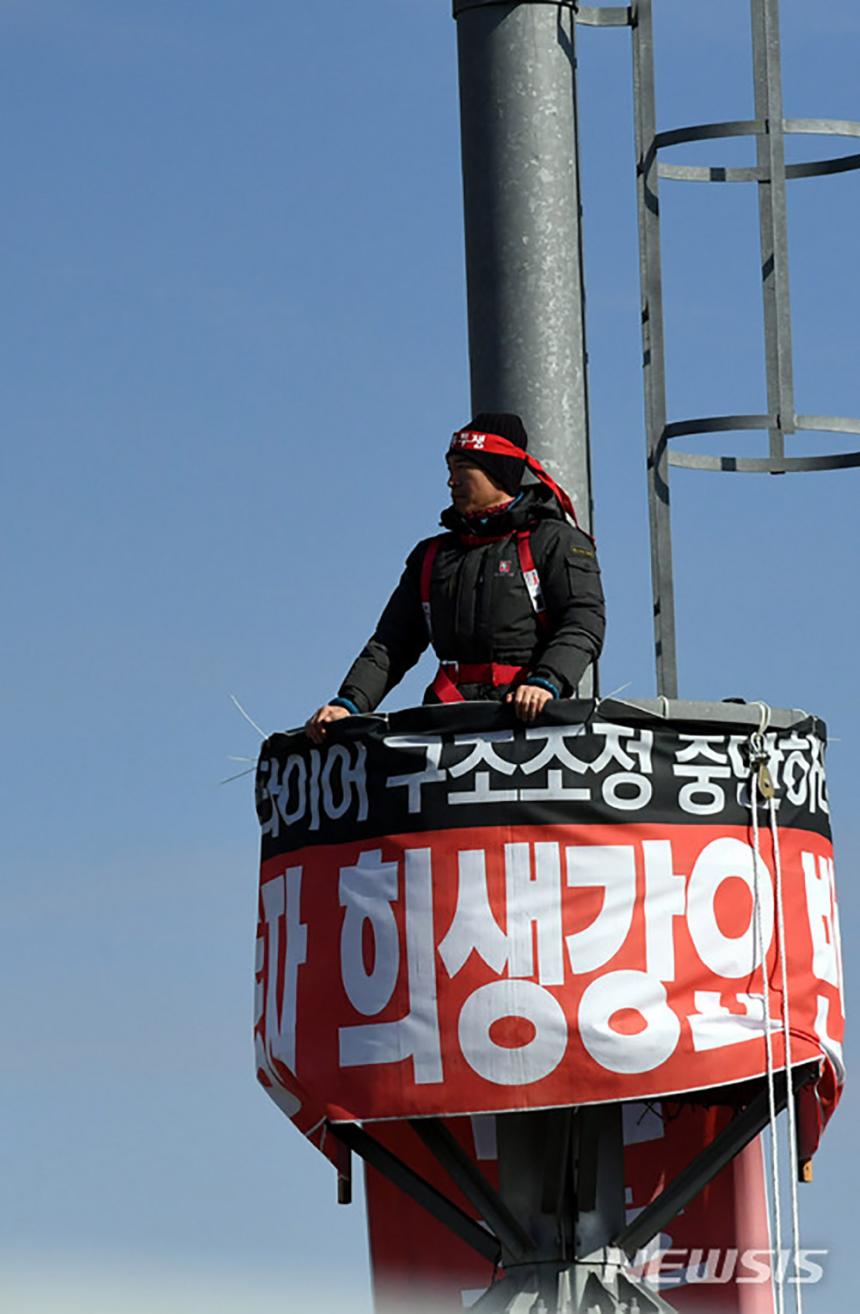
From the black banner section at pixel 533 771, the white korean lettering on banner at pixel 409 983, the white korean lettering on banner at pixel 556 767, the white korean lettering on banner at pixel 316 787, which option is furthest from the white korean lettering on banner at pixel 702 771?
the white korean lettering on banner at pixel 316 787

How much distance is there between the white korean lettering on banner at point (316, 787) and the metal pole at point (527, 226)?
236cm

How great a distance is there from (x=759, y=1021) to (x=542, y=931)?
3.66 feet

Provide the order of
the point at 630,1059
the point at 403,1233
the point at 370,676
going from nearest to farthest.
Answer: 1. the point at 630,1059
2. the point at 370,676
3. the point at 403,1233

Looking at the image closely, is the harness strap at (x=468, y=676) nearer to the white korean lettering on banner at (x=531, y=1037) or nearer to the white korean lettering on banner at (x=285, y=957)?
the white korean lettering on banner at (x=285, y=957)

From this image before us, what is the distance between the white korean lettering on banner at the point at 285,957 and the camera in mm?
13914

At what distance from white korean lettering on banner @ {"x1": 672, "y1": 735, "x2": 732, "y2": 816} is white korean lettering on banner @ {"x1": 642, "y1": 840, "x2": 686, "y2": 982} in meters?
0.25

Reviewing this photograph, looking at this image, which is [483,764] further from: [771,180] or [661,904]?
[771,180]

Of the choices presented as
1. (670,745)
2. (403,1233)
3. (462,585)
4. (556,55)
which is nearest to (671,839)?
(670,745)

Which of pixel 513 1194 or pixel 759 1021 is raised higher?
pixel 759 1021

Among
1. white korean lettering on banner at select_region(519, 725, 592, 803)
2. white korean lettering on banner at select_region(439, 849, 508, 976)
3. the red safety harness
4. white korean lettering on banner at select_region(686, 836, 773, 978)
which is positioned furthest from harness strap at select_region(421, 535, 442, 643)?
white korean lettering on banner at select_region(686, 836, 773, 978)

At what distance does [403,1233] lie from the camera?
1548 cm

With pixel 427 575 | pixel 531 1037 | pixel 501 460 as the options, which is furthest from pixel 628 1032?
pixel 501 460

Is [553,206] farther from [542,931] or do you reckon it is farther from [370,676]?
[542,931]

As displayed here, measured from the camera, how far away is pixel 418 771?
44.2 feet
